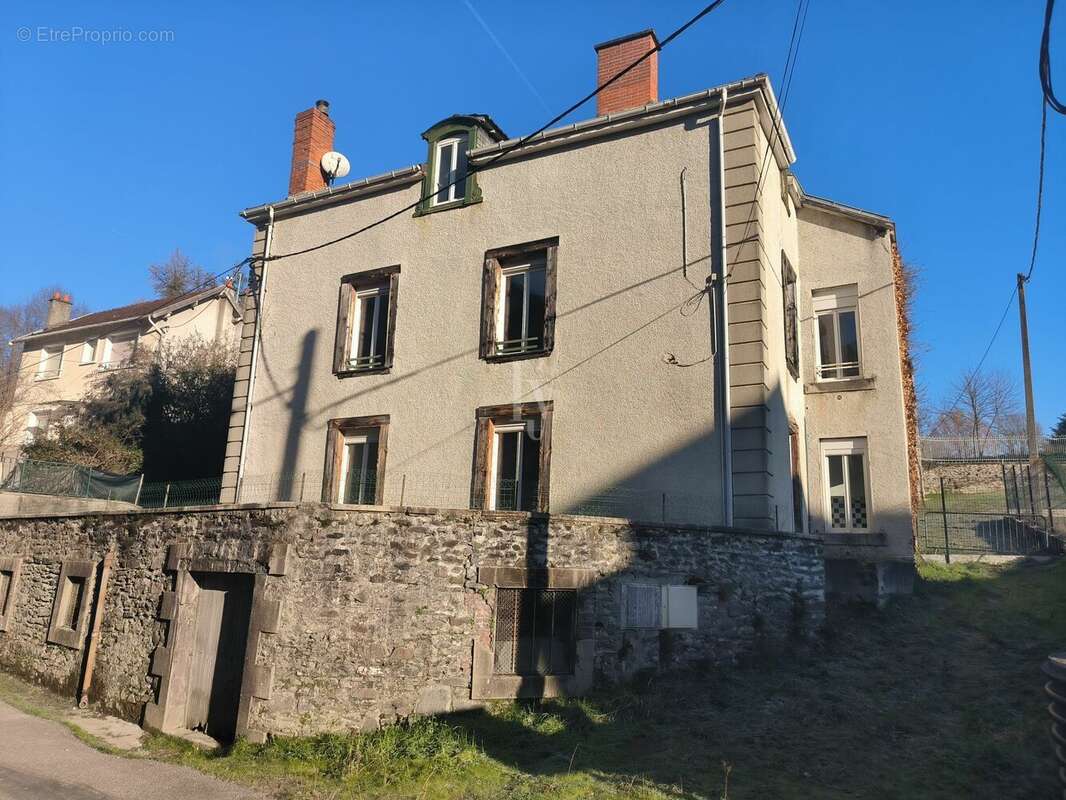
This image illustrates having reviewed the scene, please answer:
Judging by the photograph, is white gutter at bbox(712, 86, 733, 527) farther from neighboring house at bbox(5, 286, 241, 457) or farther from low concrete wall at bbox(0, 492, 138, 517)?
neighboring house at bbox(5, 286, 241, 457)

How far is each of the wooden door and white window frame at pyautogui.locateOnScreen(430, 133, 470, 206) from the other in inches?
324

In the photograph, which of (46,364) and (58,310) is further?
(58,310)

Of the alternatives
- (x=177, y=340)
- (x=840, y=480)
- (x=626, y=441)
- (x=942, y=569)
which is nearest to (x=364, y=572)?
(x=626, y=441)

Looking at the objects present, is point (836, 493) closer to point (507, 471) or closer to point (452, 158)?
point (507, 471)

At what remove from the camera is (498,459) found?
13.3 m

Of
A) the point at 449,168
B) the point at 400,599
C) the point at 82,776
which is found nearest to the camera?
the point at 82,776

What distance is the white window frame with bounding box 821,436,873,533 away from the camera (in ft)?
46.8

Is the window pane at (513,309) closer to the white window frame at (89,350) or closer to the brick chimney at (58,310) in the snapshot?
the white window frame at (89,350)

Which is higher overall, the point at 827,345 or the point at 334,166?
the point at 334,166

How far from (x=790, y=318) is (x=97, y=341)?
26907mm

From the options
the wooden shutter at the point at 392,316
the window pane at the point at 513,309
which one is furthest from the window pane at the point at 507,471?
the wooden shutter at the point at 392,316

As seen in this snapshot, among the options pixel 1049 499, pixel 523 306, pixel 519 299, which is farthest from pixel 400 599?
pixel 1049 499

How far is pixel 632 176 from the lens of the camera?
1313cm

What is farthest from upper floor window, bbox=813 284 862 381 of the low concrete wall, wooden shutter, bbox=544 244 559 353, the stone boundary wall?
the low concrete wall
